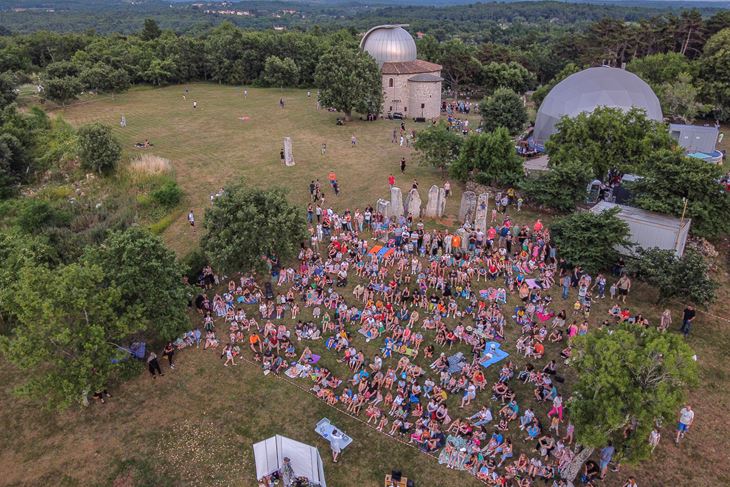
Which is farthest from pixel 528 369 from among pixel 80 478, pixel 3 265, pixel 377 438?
pixel 3 265

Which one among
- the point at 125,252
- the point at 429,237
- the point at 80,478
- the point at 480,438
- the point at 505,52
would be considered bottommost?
the point at 80,478

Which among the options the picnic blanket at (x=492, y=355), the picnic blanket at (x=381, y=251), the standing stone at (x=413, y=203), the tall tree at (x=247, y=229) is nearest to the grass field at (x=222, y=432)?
the picnic blanket at (x=492, y=355)

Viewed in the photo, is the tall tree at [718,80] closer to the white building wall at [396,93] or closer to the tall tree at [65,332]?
the white building wall at [396,93]

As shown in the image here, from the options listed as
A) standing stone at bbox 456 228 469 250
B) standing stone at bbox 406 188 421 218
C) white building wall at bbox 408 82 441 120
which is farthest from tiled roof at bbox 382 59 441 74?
standing stone at bbox 456 228 469 250

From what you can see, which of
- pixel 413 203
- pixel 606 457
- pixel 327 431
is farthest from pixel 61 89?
pixel 606 457

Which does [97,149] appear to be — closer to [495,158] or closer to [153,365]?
[153,365]

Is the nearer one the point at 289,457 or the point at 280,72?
the point at 289,457

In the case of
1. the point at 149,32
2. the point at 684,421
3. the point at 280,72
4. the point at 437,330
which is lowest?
the point at 437,330

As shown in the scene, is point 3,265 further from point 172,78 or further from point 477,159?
point 172,78
